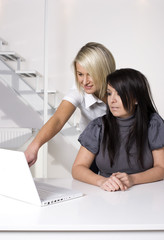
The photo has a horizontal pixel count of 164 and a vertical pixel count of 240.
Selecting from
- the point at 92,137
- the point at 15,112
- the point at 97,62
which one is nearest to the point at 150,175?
the point at 92,137

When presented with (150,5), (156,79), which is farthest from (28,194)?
(150,5)

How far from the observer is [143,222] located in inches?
34.3

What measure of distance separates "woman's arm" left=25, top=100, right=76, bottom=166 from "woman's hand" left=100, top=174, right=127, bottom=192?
19.1 inches

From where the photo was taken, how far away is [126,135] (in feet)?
5.40

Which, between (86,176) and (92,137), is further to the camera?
(92,137)

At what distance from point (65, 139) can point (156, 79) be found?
151 centimetres

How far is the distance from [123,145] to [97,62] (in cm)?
50

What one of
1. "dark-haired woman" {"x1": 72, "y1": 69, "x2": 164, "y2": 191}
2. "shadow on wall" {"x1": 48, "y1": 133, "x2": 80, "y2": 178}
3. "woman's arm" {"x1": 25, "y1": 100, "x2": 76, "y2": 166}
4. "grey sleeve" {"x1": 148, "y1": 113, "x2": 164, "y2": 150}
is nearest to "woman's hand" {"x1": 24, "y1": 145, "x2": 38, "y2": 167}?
"woman's arm" {"x1": 25, "y1": 100, "x2": 76, "y2": 166}

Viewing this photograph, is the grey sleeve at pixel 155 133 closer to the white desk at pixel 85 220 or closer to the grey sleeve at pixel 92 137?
the grey sleeve at pixel 92 137

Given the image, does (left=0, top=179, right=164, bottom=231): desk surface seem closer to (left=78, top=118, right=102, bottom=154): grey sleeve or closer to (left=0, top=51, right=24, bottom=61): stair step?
(left=78, top=118, right=102, bottom=154): grey sleeve

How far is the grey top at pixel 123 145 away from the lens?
5.25ft

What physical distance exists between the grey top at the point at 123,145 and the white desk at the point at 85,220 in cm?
51

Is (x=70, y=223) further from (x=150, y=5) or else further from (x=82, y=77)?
(x=150, y=5)

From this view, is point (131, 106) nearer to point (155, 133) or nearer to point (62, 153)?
point (155, 133)
